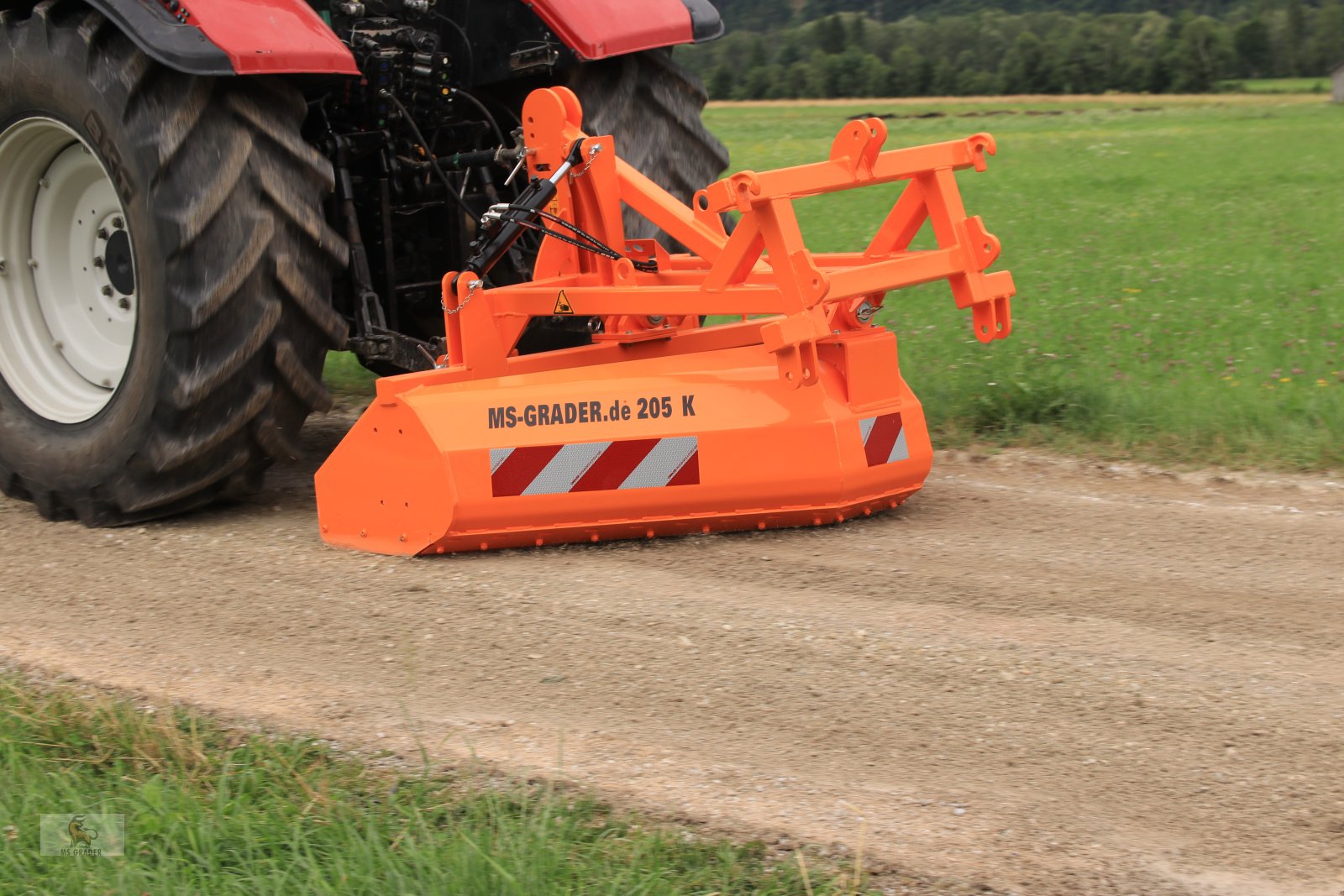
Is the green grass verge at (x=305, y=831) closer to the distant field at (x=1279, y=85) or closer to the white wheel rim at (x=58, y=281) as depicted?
the white wheel rim at (x=58, y=281)

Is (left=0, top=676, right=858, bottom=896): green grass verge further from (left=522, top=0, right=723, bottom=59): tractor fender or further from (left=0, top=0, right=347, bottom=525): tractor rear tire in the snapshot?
(left=522, top=0, right=723, bottom=59): tractor fender

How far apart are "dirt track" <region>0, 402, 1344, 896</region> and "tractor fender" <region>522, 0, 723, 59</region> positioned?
1.63 metres

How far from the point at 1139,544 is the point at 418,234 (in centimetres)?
244

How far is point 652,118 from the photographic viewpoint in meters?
4.70

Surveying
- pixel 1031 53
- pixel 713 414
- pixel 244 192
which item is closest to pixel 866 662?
pixel 713 414

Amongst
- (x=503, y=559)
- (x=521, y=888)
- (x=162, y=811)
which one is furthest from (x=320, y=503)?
(x=521, y=888)

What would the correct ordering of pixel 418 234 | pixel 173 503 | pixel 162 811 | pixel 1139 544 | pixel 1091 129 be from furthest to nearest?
1. pixel 1091 129
2. pixel 418 234
3. pixel 173 503
4. pixel 1139 544
5. pixel 162 811

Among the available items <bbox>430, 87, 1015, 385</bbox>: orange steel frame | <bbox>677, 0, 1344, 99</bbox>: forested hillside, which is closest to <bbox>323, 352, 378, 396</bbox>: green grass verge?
<bbox>430, 87, 1015, 385</bbox>: orange steel frame

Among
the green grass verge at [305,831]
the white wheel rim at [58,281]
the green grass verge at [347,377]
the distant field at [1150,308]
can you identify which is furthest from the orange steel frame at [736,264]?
the green grass verge at [347,377]

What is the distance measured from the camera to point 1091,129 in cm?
2045

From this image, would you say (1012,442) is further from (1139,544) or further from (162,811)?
(162,811)

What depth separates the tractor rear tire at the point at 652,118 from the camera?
4551 mm

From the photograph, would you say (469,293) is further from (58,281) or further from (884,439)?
(58,281)

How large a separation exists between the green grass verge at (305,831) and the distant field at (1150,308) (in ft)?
9.50
